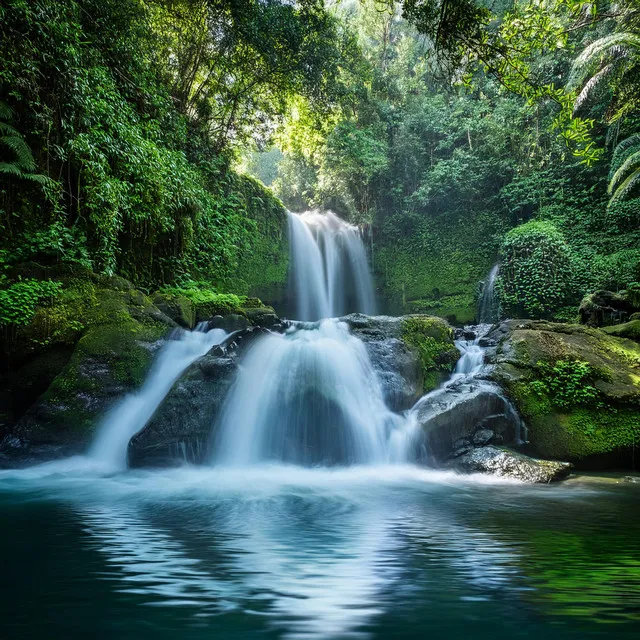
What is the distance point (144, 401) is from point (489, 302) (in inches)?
459

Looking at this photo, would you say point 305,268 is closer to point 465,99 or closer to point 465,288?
point 465,288

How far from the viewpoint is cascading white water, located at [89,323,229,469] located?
523cm

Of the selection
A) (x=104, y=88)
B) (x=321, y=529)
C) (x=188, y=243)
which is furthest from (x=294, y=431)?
(x=104, y=88)

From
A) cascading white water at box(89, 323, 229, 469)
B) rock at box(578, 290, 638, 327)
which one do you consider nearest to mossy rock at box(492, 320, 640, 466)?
rock at box(578, 290, 638, 327)

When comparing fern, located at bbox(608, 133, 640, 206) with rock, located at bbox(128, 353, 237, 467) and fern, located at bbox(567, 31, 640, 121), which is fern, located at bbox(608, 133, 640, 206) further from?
rock, located at bbox(128, 353, 237, 467)

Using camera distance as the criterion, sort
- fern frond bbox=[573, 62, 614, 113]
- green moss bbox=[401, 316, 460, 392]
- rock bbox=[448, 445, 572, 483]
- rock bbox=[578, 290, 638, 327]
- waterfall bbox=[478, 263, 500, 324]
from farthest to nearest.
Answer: waterfall bbox=[478, 263, 500, 324] < fern frond bbox=[573, 62, 614, 113] < rock bbox=[578, 290, 638, 327] < green moss bbox=[401, 316, 460, 392] < rock bbox=[448, 445, 572, 483]

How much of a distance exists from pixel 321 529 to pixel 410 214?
16136 millimetres

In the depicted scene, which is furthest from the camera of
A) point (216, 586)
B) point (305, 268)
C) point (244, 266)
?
point (305, 268)

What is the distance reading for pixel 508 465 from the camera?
4.58 metres

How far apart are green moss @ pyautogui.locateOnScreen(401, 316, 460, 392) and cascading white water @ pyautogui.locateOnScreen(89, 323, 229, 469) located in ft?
11.4

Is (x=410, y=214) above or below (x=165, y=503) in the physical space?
above

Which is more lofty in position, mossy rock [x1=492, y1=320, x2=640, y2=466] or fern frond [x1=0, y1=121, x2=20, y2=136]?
fern frond [x1=0, y1=121, x2=20, y2=136]

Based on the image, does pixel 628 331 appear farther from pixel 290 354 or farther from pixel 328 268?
pixel 328 268

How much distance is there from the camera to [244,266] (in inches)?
523
